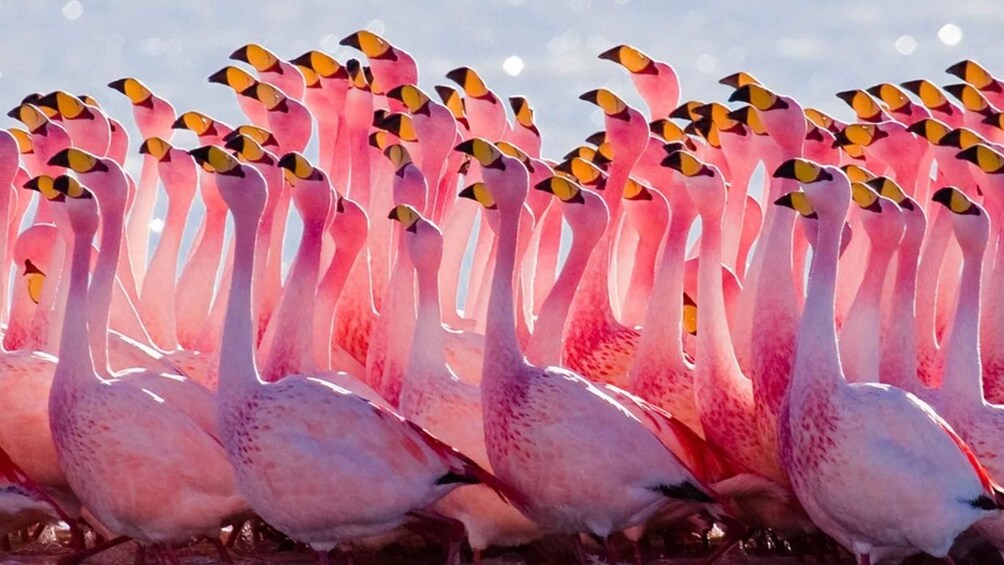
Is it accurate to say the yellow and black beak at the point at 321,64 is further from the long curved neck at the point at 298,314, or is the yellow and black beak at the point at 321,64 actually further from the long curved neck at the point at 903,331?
the long curved neck at the point at 903,331

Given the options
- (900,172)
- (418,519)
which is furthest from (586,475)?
(900,172)

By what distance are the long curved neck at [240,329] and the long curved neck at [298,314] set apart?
2.13 feet

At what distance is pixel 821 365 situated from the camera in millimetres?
9891

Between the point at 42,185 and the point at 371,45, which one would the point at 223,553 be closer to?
the point at 42,185

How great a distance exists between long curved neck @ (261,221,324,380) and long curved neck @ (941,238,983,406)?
3.05 m

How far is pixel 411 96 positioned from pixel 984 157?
3124mm

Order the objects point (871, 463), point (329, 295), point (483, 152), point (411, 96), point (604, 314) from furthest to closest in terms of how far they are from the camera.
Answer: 1. point (411, 96)
2. point (604, 314)
3. point (329, 295)
4. point (483, 152)
5. point (871, 463)

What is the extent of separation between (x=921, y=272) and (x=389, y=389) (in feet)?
9.32

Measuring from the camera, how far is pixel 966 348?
10.3 meters

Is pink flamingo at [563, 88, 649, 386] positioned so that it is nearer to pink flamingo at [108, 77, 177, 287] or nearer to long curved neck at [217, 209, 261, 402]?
long curved neck at [217, 209, 261, 402]

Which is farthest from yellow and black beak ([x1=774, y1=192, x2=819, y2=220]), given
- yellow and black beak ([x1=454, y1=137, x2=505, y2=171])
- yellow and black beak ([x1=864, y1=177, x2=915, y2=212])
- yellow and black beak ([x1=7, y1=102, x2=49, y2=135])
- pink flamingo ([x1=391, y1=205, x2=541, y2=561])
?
yellow and black beak ([x1=7, y1=102, x2=49, y2=135])

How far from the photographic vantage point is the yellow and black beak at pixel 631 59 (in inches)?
528

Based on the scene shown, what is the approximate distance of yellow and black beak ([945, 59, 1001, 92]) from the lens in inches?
535

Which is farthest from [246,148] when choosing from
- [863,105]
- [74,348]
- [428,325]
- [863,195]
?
[863,105]
